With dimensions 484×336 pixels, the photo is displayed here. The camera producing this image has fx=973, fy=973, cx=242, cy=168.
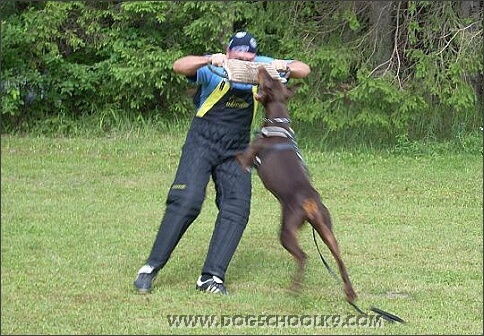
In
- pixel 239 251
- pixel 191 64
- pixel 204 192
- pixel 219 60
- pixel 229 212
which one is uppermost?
pixel 219 60

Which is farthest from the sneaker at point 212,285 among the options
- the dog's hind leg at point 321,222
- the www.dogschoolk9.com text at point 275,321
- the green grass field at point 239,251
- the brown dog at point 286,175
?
the dog's hind leg at point 321,222

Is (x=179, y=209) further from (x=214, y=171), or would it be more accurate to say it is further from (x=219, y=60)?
(x=219, y=60)

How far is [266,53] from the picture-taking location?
621 inches

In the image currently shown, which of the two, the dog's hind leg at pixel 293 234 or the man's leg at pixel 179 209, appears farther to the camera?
the man's leg at pixel 179 209

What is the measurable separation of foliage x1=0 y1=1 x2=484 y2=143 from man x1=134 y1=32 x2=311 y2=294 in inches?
301

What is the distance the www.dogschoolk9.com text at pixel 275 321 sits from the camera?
20.4 ft

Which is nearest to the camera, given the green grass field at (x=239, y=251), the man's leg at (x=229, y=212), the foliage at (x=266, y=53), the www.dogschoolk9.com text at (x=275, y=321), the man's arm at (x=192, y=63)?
the www.dogschoolk9.com text at (x=275, y=321)

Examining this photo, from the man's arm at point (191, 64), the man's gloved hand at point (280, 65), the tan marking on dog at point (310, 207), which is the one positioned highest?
the man's gloved hand at point (280, 65)

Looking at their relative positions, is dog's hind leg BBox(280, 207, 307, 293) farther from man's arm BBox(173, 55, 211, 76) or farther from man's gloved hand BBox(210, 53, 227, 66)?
man's arm BBox(173, 55, 211, 76)

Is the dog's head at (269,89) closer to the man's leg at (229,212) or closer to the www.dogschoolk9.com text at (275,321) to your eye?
the man's leg at (229,212)

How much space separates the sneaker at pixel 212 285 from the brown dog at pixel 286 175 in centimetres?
90

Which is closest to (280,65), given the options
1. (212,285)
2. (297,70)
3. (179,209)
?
(297,70)

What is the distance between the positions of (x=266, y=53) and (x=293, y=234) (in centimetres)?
995

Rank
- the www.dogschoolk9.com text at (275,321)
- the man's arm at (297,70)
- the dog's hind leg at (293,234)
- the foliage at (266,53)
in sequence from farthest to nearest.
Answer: the foliage at (266,53)
the man's arm at (297,70)
the www.dogschoolk9.com text at (275,321)
the dog's hind leg at (293,234)
